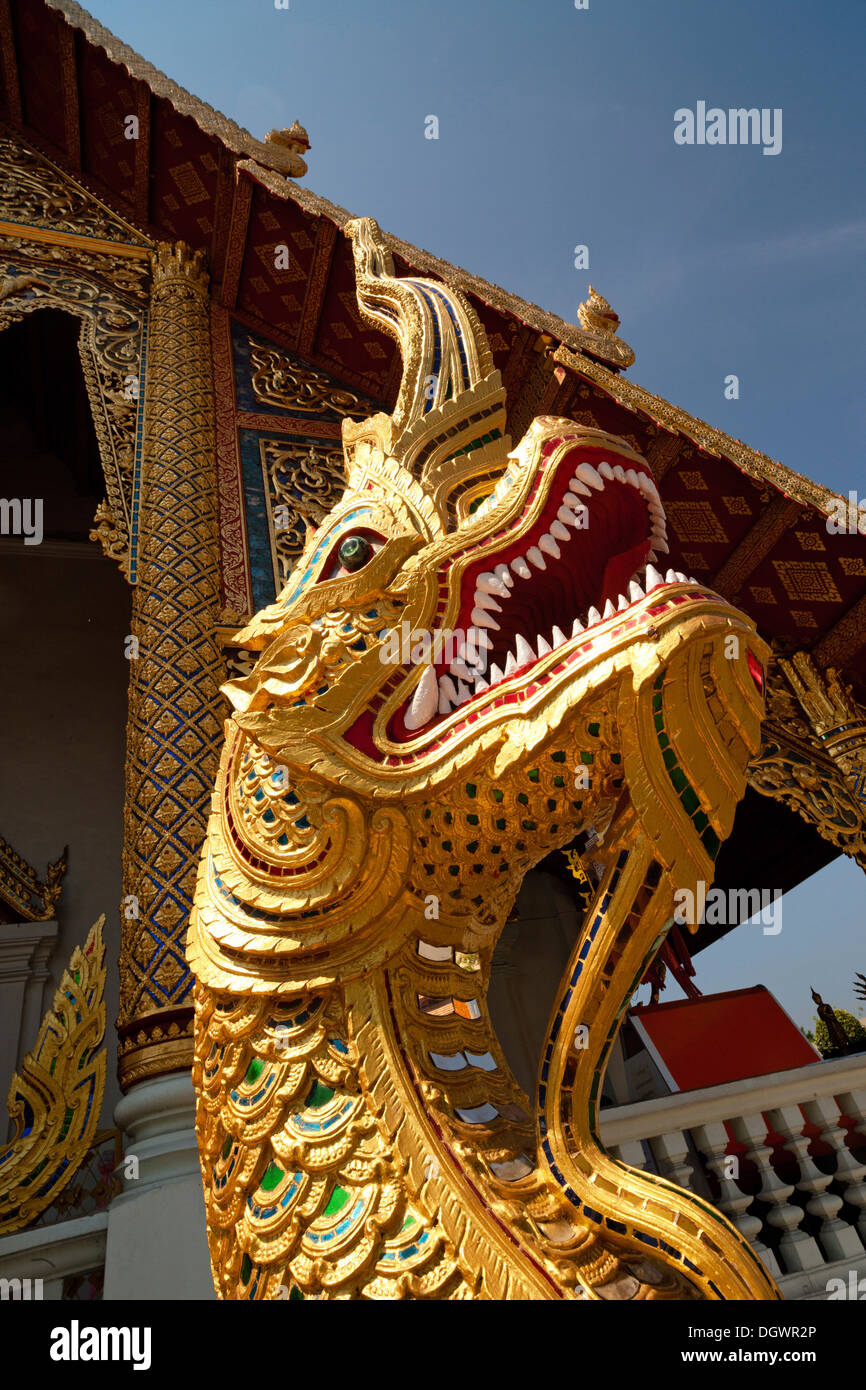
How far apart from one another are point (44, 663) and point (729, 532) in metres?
4.10

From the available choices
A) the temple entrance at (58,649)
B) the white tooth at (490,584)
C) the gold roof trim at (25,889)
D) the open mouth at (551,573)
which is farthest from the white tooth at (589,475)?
the gold roof trim at (25,889)

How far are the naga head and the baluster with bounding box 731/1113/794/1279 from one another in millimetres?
1222

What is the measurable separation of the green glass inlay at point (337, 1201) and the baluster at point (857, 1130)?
1.56m

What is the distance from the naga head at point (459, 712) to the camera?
0.96 metres

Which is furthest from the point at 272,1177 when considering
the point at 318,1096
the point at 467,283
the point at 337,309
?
the point at 337,309

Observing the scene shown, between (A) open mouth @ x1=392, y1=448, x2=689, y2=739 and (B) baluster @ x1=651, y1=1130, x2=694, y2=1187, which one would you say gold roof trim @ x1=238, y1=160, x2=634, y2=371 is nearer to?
(A) open mouth @ x1=392, y1=448, x2=689, y2=739

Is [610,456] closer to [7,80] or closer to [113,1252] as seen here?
[113,1252]

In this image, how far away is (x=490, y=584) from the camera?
123 cm

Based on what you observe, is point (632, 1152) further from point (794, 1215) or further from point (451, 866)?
point (451, 866)

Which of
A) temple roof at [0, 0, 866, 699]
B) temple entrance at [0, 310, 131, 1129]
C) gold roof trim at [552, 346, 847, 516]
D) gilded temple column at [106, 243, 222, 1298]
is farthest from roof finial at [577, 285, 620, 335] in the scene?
temple entrance at [0, 310, 131, 1129]

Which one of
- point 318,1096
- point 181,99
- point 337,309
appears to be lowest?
point 318,1096

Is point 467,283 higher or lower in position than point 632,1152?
higher

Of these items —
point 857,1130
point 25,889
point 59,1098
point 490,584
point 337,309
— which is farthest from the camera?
point 25,889

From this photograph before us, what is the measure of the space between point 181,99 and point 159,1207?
13.4 feet
